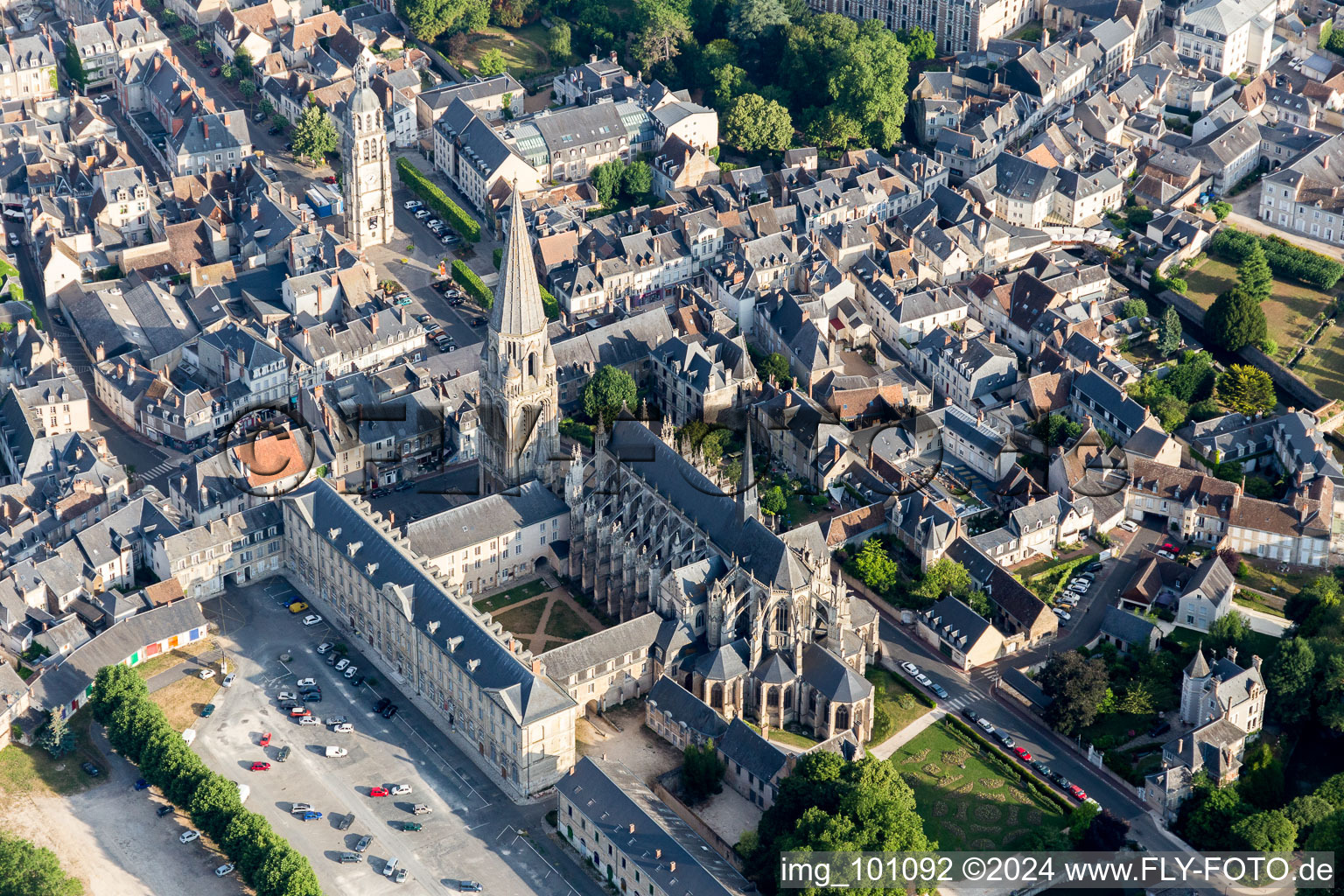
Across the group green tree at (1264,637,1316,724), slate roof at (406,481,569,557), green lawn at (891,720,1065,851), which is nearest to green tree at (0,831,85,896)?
slate roof at (406,481,569,557)

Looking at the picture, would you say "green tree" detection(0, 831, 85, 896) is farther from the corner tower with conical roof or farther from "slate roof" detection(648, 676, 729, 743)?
the corner tower with conical roof

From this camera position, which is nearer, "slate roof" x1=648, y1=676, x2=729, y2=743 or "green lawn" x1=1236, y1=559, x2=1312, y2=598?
"slate roof" x1=648, y1=676, x2=729, y2=743

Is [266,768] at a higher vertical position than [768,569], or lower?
lower

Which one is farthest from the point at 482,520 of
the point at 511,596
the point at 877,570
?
the point at 877,570

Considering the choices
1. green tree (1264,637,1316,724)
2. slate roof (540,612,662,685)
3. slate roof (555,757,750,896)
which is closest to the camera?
slate roof (555,757,750,896)

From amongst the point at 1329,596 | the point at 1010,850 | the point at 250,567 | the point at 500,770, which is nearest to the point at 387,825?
the point at 500,770

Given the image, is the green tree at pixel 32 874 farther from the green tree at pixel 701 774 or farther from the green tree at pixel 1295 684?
the green tree at pixel 1295 684

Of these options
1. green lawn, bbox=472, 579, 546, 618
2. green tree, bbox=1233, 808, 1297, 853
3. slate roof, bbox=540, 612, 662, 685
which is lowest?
green tree, bbox=1233, 808, 1297, 853

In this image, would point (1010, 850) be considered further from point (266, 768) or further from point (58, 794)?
point (58, 794)
